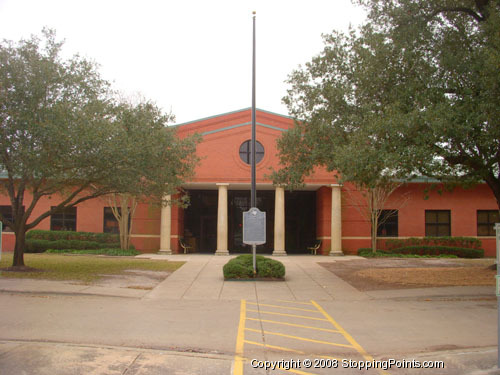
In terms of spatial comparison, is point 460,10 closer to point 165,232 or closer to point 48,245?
point 165,232

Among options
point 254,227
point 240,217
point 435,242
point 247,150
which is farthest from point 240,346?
point 240,217

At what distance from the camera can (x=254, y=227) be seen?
15.1 meters

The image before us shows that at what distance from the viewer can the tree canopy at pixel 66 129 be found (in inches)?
511

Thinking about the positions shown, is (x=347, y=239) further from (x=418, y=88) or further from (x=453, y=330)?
(x=453, y=330)

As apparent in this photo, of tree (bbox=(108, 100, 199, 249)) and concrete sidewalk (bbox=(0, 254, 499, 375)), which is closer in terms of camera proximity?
concrete sidewalk (bbox=(0, 254, 499, 375))

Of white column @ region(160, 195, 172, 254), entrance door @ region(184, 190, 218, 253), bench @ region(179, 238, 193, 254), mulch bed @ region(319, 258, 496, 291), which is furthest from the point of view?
entrance door @ region(184, 190, 218, 253)

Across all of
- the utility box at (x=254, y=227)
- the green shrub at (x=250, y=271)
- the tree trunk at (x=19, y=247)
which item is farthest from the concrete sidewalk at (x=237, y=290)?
the tree trunk at (x=19, y=247)

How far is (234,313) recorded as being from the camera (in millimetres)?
9922

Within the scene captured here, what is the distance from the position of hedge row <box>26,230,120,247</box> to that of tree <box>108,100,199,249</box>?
35.6 ft

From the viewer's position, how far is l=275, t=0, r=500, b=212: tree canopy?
434 inches

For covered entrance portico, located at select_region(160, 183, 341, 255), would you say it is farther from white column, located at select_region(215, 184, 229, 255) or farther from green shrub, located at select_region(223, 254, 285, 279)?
green shrub, located at select_region(223, 254, 285, 279)

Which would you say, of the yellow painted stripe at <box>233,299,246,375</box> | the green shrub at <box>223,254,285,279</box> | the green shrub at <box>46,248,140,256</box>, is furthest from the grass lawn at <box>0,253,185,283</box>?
the yellow painted stripe at <box>233,299,246,375</box>

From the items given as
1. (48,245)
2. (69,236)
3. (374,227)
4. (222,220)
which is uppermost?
(222,220)

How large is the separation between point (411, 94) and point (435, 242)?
674 inches
